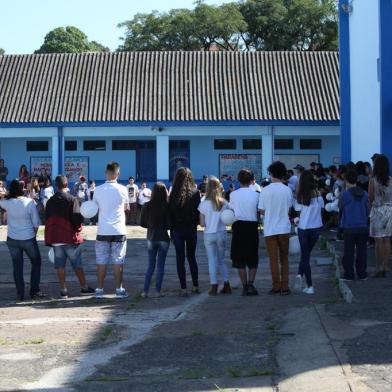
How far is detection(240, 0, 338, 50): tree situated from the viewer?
54.7 metres

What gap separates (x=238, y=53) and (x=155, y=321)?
28044 millimetres

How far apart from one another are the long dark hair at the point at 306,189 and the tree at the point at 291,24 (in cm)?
4493

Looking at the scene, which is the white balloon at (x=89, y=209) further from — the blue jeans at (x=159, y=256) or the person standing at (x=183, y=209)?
the person standing at (x=183, y=209)

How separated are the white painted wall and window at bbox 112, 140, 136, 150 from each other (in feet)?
44.9

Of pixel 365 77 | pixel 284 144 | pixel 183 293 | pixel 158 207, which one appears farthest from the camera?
pixel 284 144

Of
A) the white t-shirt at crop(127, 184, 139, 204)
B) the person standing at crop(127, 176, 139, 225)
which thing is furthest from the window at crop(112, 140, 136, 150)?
the white t-shirt at crop(127, 184, 139, 204)

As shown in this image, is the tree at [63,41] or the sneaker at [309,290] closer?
the sneaker at [309,290]

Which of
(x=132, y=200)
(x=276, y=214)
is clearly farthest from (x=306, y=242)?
(x=132, y=200)

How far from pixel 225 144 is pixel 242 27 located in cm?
2218

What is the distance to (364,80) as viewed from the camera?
20.3m

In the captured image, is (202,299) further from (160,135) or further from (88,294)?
(160,135)

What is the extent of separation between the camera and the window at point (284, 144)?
112 feet

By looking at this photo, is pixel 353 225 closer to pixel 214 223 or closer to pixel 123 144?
pixel 214 223

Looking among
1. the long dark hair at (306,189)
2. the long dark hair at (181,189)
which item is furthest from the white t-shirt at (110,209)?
the long dark hair at (306,189)
